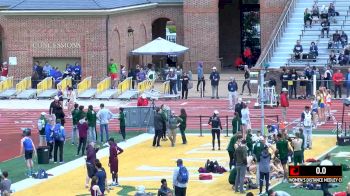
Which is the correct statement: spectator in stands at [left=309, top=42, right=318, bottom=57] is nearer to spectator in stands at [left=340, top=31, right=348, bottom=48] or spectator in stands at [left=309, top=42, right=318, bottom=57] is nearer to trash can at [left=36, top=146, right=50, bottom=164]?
spectator in stands at [left=340, top=31, right=348, bottom=48]

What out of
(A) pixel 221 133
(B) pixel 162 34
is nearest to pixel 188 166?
(A) pixel 221 133

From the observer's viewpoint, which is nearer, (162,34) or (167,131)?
(167,131)

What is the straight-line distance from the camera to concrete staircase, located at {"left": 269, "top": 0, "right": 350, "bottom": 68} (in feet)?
193

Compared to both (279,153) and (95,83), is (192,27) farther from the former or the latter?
(279,153)

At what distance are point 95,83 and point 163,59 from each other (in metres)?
10.2

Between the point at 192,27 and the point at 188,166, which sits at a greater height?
the point at 192,27

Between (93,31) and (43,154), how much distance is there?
20093 mm

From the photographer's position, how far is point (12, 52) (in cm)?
6159

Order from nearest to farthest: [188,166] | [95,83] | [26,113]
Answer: [188,166] < [26,113] < [95,83]

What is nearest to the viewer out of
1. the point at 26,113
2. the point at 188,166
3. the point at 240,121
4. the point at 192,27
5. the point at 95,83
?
the point at 188,166

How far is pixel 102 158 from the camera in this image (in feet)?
137

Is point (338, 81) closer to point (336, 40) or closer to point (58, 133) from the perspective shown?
point (336, 40)

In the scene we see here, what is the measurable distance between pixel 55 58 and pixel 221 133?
16102 millimetres

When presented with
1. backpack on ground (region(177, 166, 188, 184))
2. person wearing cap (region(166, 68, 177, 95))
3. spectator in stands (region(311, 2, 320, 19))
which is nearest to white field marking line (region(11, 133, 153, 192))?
backpack on ground (region(177, 166, 188, 184))
